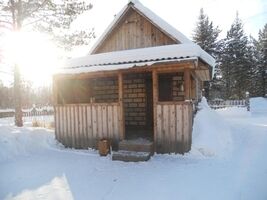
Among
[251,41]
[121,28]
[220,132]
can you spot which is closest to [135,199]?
[220,132]

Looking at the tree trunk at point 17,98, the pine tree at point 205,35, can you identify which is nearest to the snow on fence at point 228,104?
the pine tree at point 205,35

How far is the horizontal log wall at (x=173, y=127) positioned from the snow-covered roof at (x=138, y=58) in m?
1.49

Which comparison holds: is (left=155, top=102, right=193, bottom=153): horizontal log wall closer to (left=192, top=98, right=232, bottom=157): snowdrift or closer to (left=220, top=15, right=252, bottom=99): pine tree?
(left=192, top=98, right=232, bottom=157): snowdrift

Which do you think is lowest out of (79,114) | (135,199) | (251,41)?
(135,199)

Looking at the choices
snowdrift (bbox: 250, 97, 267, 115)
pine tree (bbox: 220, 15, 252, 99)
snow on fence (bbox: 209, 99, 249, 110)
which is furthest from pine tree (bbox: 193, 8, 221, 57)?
snowdrift (bbox: 250, 97, 267, 115)

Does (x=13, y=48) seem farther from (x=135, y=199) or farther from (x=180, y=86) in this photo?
(x=135, y=199)

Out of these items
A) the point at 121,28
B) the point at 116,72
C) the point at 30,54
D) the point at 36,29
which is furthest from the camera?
the point at 30,54

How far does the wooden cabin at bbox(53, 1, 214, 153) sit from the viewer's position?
9406mm

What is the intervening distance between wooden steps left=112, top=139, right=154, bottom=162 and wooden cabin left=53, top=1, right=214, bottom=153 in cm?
50

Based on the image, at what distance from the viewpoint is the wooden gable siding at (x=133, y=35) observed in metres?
12.8

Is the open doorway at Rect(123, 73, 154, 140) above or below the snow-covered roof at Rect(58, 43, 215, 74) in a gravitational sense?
below

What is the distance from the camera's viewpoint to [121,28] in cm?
1362

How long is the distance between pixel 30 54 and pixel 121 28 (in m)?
6.97

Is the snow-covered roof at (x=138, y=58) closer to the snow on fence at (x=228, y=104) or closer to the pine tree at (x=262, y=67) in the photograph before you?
the snow on fence at (x=228, y=104)
